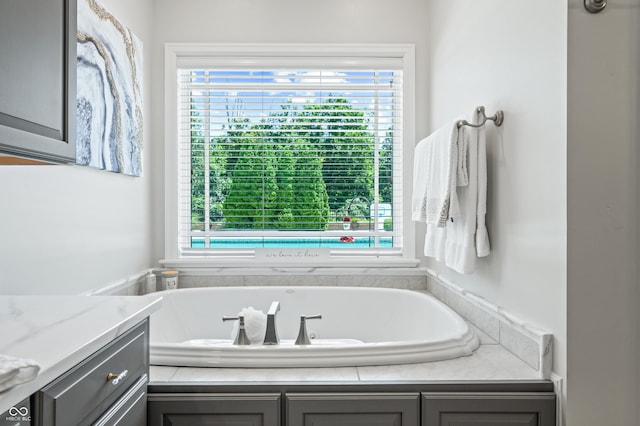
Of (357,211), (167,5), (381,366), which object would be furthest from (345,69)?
(381,366)

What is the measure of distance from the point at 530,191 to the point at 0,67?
1.57 metres

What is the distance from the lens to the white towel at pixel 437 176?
1.90 meters

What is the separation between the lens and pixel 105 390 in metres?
1.08

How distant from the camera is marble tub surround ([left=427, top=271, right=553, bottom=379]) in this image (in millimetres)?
1462

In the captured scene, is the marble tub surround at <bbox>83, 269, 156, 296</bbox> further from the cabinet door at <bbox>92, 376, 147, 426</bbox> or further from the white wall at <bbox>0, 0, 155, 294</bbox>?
the cabinet door at <bbox>92, 376, 147, 426</bbox>

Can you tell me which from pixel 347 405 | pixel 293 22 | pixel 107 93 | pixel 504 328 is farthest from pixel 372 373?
pixel 293 22

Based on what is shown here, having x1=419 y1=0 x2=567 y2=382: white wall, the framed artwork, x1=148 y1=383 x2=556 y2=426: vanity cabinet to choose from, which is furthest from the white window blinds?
x1=148 y1=383 x2=556 y2=426: vanity cabinet

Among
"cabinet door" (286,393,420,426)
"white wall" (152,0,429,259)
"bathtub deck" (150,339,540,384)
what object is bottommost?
"cabinet door" (286,393,420,426)

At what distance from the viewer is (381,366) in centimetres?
161

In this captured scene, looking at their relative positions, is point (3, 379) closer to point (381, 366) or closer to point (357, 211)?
point (381, 366)

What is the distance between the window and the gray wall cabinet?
1.65m

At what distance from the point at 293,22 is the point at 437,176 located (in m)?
1.47

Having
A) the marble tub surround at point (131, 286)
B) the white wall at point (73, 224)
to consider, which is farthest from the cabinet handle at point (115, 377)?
the marble tub surround at point (131, 286)

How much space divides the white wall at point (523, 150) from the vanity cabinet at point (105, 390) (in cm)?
127
